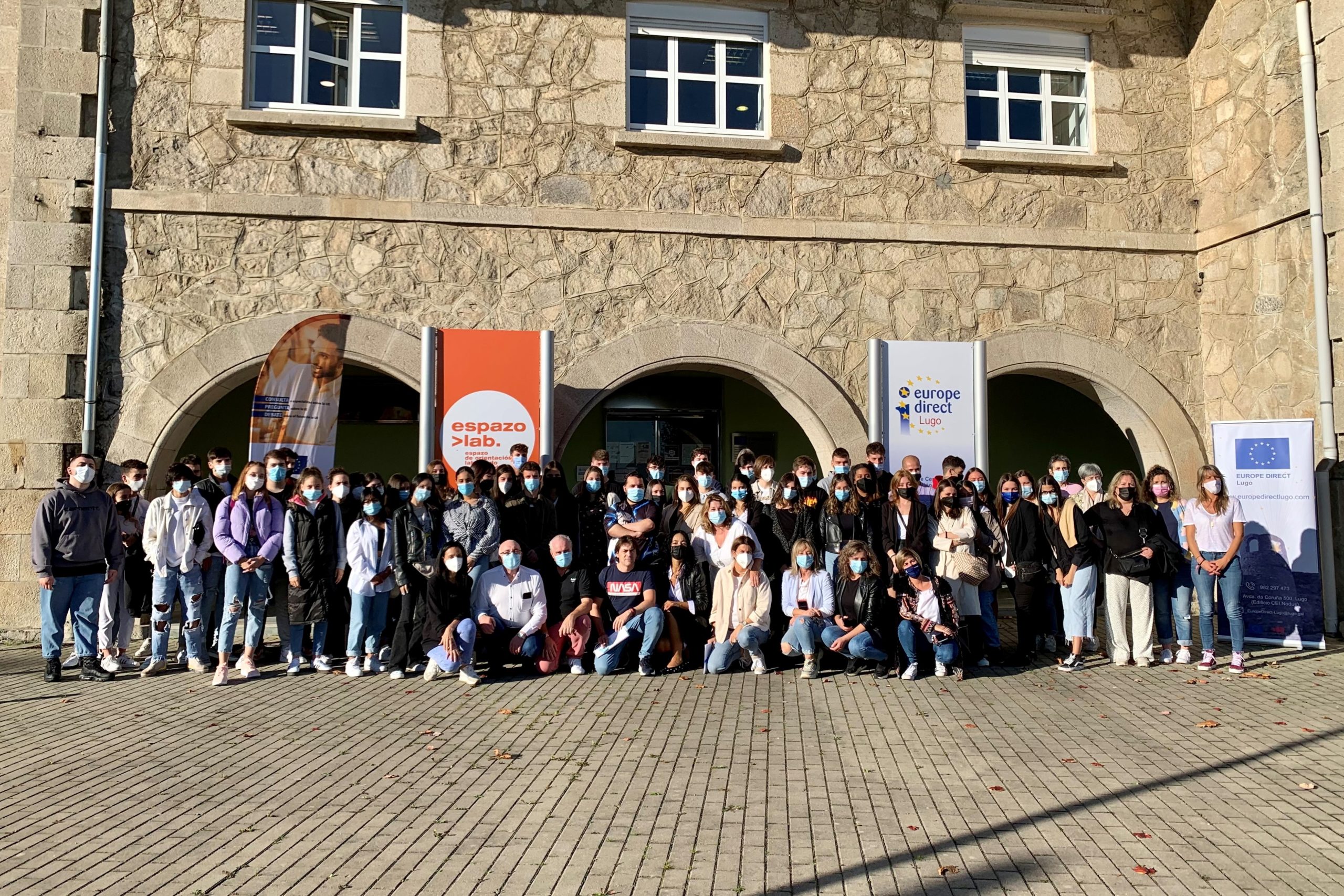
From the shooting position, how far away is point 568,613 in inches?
320

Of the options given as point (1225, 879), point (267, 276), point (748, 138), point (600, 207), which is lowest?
point (1225, 879)

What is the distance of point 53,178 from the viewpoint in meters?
9.66

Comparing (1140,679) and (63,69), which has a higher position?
(63,69)

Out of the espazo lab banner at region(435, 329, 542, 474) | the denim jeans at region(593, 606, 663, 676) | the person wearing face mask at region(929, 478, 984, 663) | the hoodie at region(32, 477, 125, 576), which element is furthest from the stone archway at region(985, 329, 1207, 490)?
the hoodie at region(32, 477, 125, 576)

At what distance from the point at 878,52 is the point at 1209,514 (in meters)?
5.66

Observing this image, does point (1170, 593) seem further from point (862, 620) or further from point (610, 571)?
point (610, 571)

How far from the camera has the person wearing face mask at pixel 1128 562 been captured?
27.2ft

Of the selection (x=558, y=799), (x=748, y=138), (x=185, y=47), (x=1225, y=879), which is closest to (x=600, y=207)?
(x=748, y=138)

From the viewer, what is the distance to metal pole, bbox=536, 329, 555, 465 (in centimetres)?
980

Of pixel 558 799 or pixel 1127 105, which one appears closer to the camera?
pixel 558 799

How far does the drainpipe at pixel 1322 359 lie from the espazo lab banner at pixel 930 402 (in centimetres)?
305

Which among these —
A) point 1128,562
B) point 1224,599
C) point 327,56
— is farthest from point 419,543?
point 1224,599

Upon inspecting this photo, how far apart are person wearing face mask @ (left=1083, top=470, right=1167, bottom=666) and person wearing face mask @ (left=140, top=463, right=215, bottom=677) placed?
694 cm

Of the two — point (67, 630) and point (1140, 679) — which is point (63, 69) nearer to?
point (67, 630)
